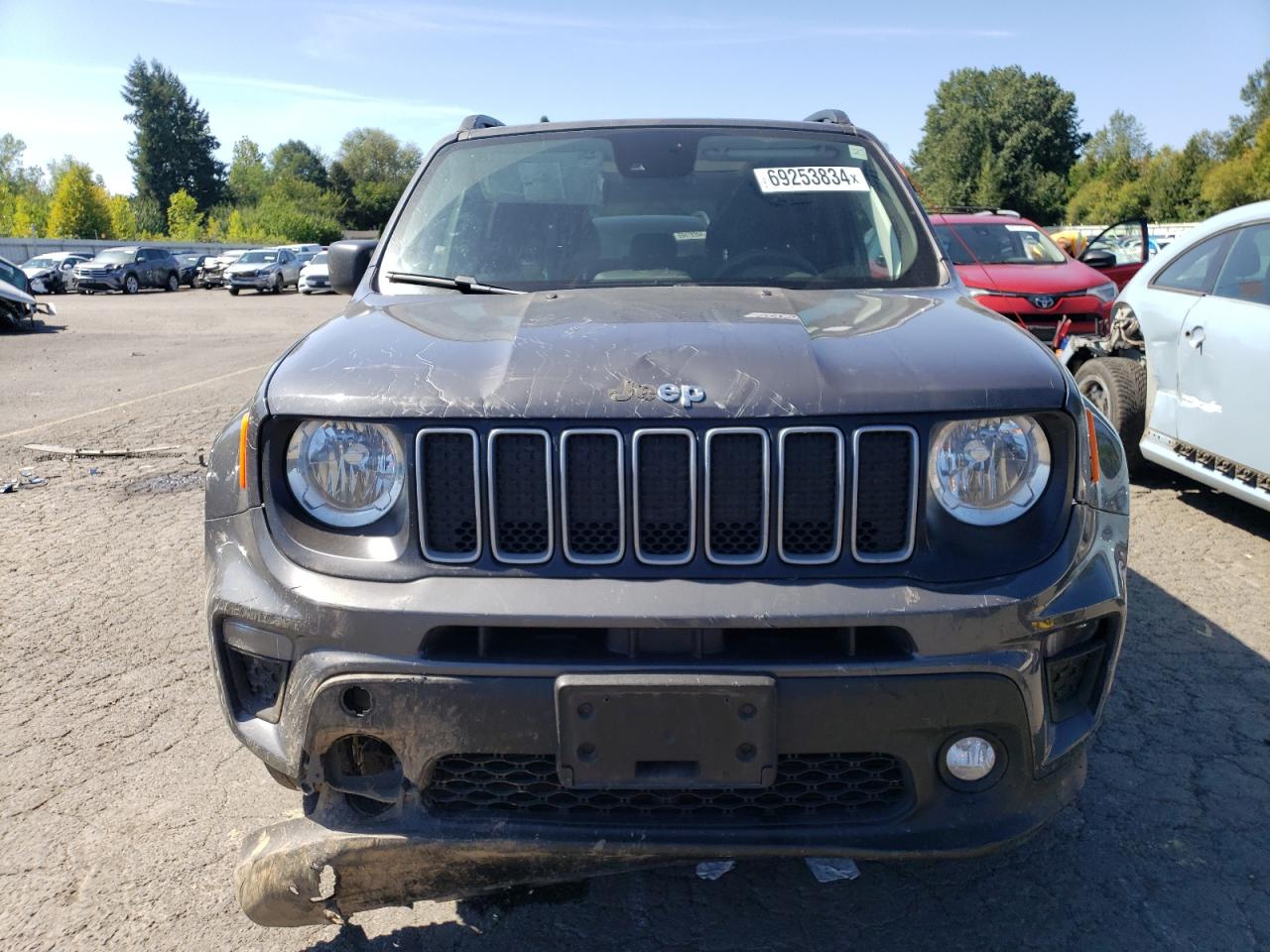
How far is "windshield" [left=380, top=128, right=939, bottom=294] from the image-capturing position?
3.22 meters

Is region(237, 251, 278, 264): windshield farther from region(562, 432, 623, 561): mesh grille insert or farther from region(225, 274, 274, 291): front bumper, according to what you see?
region(562, 432, 623, 561): mesh grille insert

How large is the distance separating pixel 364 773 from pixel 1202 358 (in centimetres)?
508

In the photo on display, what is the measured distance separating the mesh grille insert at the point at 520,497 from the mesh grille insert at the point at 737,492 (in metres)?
0.33

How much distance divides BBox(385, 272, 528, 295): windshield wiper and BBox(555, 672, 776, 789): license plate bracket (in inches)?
57.2

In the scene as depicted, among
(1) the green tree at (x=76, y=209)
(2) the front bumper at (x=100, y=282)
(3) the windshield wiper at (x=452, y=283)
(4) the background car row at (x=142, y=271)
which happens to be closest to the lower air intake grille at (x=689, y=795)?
(3) the windshield wiper at (x=452, y=283)

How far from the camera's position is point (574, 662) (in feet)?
6.48

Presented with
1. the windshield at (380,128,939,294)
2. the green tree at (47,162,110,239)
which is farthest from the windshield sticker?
the green tree at (47,162,110,239)

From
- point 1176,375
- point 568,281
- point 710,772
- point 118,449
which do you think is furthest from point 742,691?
point 118,449

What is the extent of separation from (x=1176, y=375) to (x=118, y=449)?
24.9ft

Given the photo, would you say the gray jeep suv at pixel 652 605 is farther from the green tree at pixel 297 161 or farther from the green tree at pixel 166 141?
the green tree at pixel 297 161

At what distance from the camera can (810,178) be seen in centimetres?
348

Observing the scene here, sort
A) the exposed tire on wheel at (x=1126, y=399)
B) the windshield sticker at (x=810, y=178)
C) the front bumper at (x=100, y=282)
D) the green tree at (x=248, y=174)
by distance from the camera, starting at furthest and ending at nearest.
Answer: the green tree at (x=248, y=174) → the front bumper at (x=100, y=282) → the exposed tire on wheel at (x=1126, y=399) → the windshield sticker at (x=810, y=178)

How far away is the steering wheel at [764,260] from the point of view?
3223 millimetres

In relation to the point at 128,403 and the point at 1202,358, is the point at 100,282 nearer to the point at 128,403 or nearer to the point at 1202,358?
the point at 128,403
